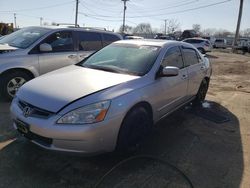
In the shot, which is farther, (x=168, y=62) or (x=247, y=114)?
(x=247, y=114)

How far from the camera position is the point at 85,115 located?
2857 millimetres

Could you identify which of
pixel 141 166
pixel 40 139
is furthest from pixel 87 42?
pixel 141 166

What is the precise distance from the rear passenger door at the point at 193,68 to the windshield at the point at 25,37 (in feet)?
10.4

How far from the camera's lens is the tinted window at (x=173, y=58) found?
166 inches

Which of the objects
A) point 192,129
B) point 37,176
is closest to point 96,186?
point 37,176

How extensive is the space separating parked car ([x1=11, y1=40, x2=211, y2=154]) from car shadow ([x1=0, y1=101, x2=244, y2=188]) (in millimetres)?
311

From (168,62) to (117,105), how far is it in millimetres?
1633

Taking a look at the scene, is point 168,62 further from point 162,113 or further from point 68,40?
point 68,40

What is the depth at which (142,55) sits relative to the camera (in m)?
4.11

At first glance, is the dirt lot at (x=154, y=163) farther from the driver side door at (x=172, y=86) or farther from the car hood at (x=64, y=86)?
the car hood at (x=64, y=86)

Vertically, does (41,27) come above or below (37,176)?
above

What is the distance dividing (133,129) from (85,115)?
0.82 m

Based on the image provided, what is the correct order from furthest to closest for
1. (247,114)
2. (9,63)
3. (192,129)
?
(247,114)
(9,63)
(192,129)

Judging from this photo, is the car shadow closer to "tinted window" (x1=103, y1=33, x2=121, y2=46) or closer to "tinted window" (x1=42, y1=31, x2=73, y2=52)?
"tinted window" (x1=42, y1=31, x2=73, y2=52)
